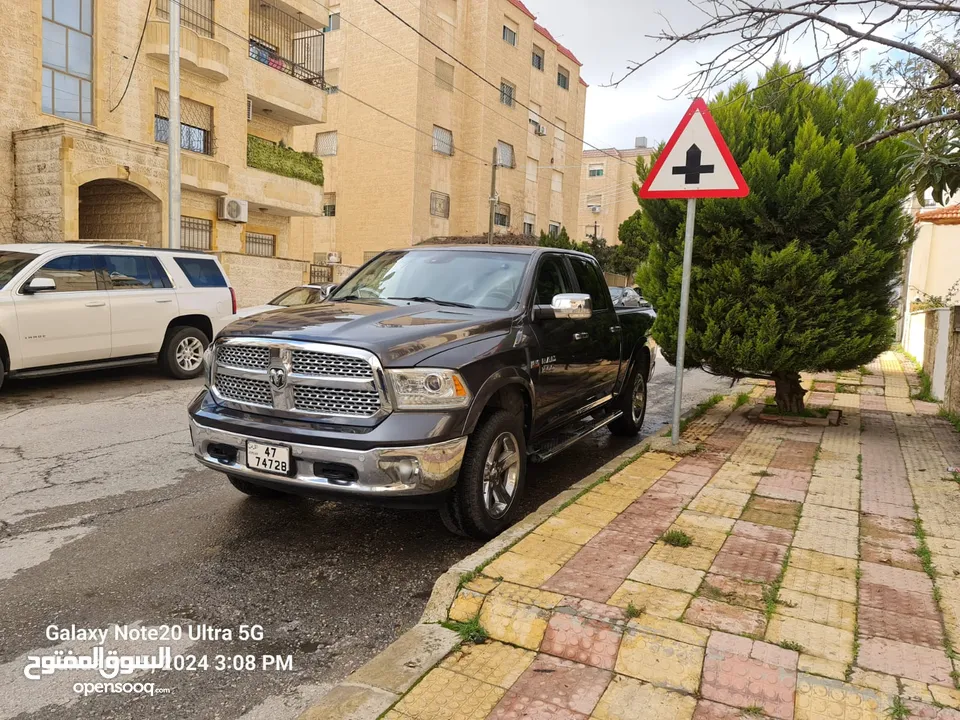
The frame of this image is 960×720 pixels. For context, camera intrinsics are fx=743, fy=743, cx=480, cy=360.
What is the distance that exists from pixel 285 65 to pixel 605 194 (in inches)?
1518

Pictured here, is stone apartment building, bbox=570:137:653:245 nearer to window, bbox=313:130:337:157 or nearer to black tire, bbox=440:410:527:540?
window, bbox=313:130:337:157

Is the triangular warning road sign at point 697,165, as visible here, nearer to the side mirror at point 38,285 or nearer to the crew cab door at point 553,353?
the crew cab door at point 553,353

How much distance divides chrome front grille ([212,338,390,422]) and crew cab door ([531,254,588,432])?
136cm

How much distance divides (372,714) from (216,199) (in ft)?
71.8

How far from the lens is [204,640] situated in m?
3.24

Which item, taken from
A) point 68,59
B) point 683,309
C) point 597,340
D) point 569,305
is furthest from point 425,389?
point 68,59

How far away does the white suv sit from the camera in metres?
Answer: 8.74

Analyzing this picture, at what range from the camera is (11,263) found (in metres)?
8.91

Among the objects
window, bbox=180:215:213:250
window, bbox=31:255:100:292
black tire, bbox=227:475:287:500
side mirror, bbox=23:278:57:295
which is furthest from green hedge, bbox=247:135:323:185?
black tire, bbox=227:475:287:500

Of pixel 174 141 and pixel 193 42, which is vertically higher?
pixel 193 42

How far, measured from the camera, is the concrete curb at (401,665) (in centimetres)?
262

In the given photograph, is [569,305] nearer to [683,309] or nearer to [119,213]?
[683,309]

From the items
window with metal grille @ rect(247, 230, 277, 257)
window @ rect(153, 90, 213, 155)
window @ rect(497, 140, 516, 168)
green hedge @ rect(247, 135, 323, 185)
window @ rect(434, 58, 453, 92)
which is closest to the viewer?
window @ rect(153, 90, 213, 155)

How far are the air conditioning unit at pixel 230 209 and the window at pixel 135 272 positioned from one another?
12.6 m
